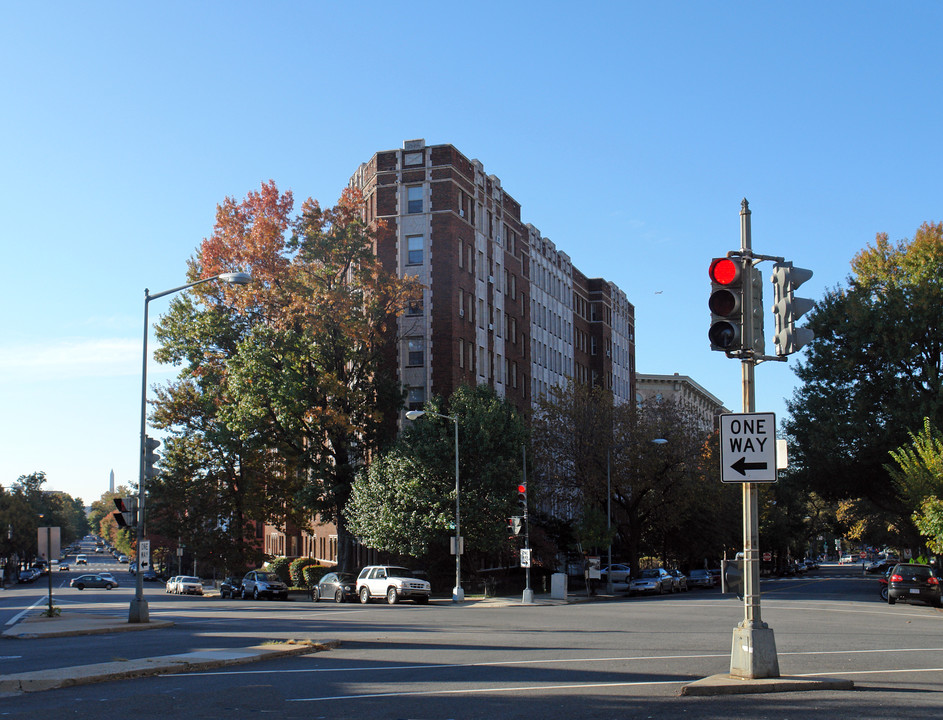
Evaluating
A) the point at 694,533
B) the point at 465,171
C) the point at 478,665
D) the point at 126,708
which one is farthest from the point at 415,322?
the point at 126,708

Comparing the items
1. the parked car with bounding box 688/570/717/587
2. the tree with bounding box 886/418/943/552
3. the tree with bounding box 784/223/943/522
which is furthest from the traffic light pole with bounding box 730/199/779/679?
the parked car with bounding box 688/570/717/587

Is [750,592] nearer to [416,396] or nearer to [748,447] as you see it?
[748,447]

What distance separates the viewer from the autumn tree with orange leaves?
1896 inches

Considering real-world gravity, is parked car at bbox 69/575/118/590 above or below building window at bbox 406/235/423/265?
below

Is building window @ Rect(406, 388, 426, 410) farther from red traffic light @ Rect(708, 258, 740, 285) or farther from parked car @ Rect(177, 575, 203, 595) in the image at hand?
red traffic light @ Rect(708, 258, 740, 285)

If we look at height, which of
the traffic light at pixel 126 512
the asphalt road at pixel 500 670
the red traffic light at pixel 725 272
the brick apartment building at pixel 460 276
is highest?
the brick apartment building at pixel 460 276

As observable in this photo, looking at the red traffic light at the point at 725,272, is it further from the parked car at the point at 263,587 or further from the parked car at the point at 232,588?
the parked car at the point at 232,588

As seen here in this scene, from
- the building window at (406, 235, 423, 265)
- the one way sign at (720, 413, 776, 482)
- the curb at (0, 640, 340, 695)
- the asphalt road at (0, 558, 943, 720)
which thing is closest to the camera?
the asphalt road at (0, 558, 943, 720)

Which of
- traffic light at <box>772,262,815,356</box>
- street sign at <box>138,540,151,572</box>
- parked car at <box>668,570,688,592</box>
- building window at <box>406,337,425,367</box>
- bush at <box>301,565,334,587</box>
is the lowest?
parked car at <box>668,570,688,592</box>

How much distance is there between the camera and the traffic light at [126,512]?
2530 centimetres

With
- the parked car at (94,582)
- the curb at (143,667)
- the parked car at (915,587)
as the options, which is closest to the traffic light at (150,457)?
the curb at (143,667)

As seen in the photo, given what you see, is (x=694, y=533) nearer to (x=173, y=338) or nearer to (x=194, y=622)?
(x=173, y=338)

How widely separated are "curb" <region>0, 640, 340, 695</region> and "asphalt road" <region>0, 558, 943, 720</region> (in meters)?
0.39

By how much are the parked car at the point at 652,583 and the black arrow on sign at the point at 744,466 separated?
4365 centimetres
